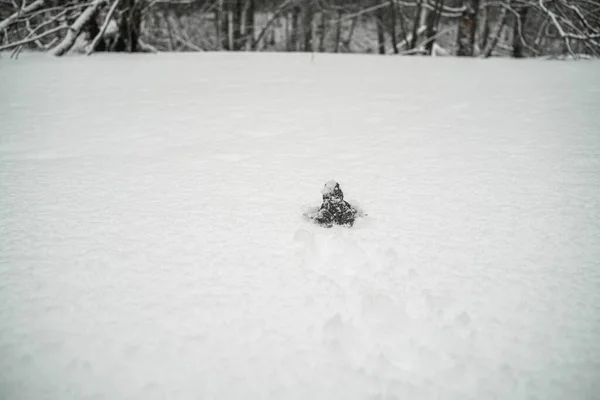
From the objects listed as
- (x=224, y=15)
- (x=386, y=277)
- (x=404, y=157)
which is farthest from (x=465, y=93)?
(x=224, y=15)

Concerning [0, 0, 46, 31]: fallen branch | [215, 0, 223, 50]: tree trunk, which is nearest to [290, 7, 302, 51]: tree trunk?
[215, 0, 223, 50]: tree trunk

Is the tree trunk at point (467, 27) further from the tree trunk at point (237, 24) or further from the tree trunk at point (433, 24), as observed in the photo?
the tree trunk at point (237, 24)

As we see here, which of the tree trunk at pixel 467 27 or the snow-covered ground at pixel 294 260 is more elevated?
the tree trunk at pixel 467 27

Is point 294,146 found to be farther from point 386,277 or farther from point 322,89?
point 322,89

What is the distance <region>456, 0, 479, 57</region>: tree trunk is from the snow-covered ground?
23.6ft

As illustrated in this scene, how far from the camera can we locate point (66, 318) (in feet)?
3.57

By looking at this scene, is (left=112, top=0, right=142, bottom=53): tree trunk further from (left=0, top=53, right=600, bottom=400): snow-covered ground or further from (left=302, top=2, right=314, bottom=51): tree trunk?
(left=302, top=2, right=314, bottom=51): tree trunk

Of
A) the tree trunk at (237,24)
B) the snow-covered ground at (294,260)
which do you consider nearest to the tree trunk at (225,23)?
the tree trunk at (237,24)

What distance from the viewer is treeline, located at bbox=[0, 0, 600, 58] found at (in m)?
7.14

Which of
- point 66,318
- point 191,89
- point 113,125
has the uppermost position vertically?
point 191,89

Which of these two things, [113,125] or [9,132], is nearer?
[9,132]

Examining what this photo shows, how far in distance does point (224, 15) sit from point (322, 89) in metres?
9.91

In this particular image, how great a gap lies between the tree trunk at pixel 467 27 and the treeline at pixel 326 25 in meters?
0.02

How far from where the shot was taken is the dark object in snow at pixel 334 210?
157 cm
